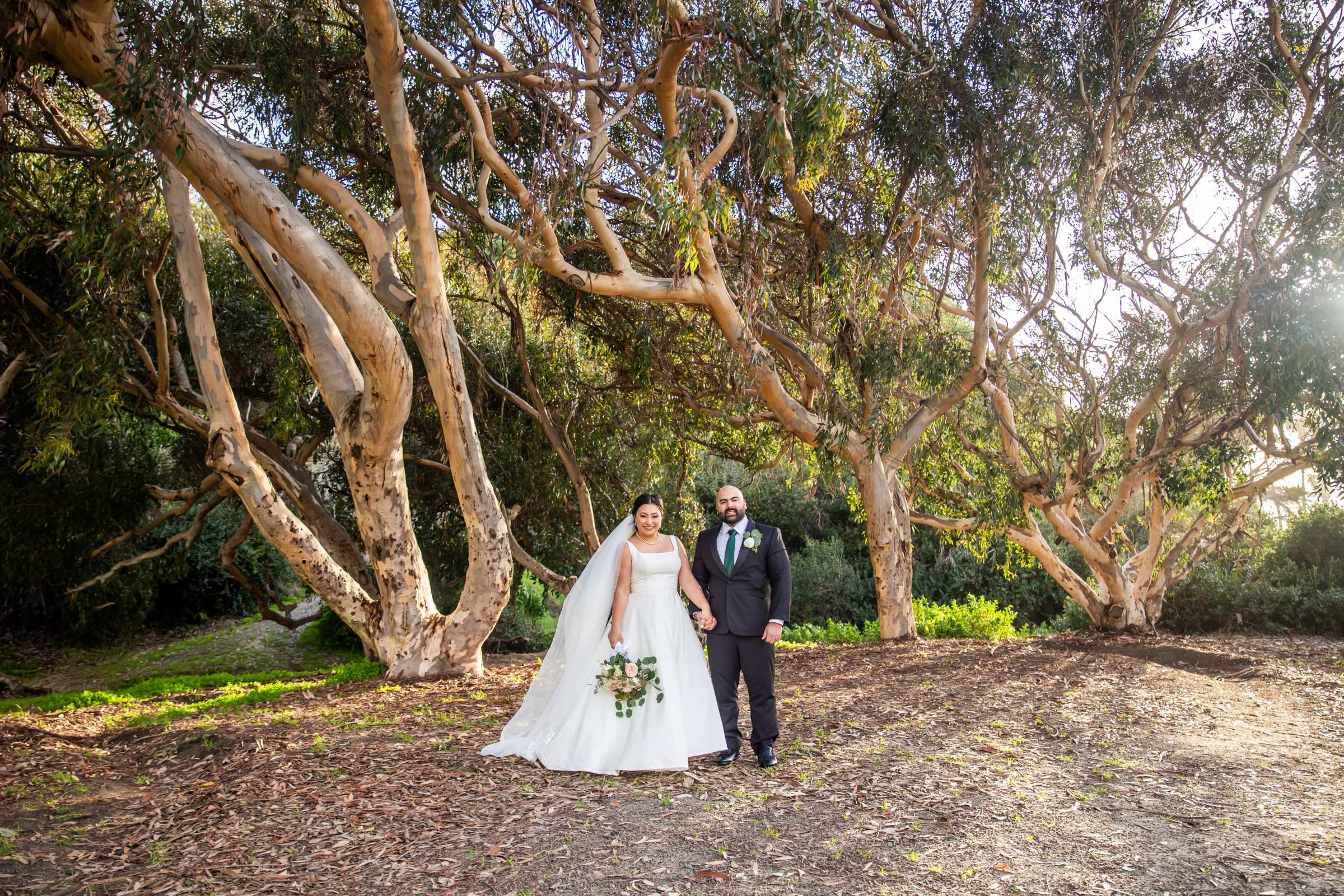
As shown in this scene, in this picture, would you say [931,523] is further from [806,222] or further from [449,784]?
[449,784]

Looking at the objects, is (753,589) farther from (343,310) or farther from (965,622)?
(965,622)

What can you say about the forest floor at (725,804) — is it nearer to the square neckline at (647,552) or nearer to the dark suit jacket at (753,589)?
the dark suit jacket at (753,589)

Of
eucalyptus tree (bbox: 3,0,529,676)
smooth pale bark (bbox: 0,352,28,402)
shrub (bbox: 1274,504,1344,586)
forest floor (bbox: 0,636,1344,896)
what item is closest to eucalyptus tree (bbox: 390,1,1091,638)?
eucalyptus tree (bbox: 3,0,529,676)

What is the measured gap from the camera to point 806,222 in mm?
10484

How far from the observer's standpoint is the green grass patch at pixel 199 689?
8.42m

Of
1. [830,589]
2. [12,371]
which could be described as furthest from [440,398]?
[830,589]

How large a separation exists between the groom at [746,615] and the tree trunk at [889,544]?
6.05 meters

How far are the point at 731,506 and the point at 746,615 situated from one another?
2.07 feet

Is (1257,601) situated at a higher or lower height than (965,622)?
higher

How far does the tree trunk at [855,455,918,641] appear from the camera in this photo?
11.4m

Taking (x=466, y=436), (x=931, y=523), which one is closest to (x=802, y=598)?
(x=931, y=523)

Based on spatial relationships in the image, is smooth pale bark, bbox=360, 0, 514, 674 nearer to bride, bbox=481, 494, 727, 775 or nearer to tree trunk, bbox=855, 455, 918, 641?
bride, bbox=481, 494, 727, 775

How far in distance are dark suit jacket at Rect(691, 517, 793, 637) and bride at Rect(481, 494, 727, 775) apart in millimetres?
136

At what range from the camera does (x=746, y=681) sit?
17.6ft
